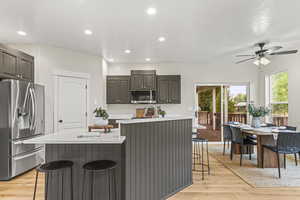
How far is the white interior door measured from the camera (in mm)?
4707

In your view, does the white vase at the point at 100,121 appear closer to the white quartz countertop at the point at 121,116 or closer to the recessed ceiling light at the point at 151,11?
the recessed ceiling light at the point at 151,11

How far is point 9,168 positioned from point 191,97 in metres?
5.33

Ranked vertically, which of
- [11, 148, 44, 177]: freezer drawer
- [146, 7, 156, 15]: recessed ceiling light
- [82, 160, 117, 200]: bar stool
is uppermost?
[146, 7, 156, 15]: recessed ceiling light

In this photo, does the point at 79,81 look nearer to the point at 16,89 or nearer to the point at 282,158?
the point at 16,89

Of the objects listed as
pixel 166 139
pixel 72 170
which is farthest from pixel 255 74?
pixel 72 170

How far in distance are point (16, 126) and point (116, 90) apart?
308 cm

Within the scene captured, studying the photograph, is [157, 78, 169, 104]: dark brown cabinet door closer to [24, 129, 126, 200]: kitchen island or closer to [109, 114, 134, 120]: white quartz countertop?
[109, 114, 134, 120]: white quartz countertop

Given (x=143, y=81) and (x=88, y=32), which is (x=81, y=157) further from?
(x=143, y=81)

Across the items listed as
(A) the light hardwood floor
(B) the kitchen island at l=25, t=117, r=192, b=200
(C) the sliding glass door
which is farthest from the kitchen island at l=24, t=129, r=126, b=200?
(C) the sliding glass door

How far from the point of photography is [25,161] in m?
3.65

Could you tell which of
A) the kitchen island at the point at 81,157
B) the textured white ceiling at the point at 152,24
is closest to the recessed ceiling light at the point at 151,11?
the textured white ceiling at the point at 152,24

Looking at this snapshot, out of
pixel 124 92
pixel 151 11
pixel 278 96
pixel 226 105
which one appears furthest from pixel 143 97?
pixel 278 96

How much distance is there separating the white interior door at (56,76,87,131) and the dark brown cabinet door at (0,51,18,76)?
1027 mm

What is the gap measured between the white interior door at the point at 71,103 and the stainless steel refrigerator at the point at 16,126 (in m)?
0.83
